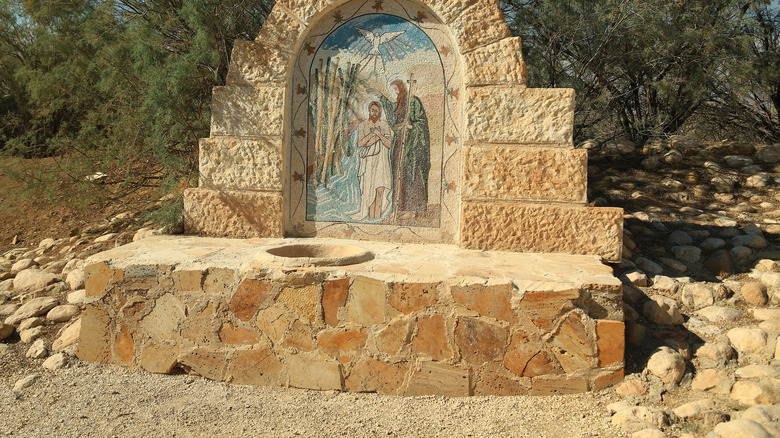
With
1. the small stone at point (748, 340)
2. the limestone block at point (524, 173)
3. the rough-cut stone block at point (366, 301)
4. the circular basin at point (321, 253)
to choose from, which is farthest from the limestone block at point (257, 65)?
the small stone at point (748, 340)

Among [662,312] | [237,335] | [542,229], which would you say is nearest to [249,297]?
[237,335]

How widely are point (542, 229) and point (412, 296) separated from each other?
129 cm

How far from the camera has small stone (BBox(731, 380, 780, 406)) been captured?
2771 mm

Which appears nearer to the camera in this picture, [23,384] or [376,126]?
[23,384]

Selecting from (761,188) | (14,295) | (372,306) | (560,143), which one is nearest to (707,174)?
(761,188)

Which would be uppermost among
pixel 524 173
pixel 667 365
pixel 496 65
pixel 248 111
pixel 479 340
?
pixel 496 65

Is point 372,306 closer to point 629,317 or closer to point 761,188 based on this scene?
point 629,317

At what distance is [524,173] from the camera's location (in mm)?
3980

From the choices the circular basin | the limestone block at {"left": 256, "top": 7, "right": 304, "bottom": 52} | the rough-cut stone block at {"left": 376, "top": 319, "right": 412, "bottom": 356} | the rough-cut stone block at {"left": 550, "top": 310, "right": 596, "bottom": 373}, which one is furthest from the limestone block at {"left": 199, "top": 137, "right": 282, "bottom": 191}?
the rough-cut stone block at {"left": 550, "top": 310, "right": 596, "bottom": 373}

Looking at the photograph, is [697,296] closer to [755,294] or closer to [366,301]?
[755,294]

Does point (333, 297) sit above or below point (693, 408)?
above

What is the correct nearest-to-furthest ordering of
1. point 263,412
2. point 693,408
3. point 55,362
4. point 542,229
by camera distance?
1. point 693,408
2. point 263,412
3. point 55,362
4. point 542,229

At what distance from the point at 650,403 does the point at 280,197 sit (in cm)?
286

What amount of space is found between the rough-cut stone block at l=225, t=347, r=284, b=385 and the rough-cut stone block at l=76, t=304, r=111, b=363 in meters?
0.85
